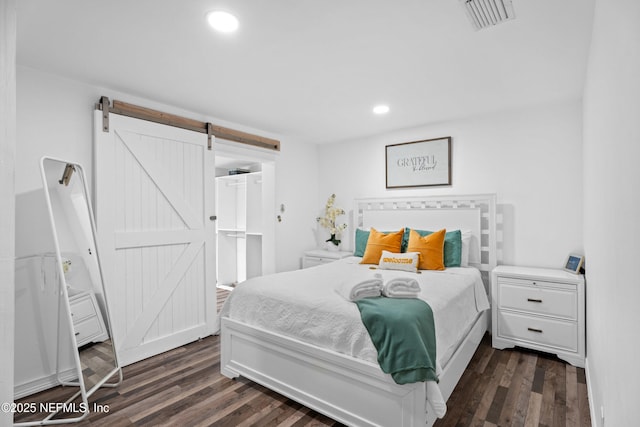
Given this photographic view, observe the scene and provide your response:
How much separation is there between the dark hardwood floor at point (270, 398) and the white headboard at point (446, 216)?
114 centimetres

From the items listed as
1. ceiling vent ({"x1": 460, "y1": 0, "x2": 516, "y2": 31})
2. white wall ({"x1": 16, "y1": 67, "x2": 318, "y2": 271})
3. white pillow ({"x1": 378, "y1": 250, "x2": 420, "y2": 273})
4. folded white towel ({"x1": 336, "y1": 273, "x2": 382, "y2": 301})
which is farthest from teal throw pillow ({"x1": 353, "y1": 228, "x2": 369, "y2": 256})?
ceiling vent ({"x1": 460, "y1": 0, "x2": 516, "y2": 31})

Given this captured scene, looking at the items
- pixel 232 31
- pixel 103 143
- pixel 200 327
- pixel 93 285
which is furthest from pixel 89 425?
pixel 232 31

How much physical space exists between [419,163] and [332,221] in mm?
1510

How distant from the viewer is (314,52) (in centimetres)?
225

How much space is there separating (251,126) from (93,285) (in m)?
2.43

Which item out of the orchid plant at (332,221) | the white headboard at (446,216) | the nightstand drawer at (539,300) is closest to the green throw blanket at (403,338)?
the nightstand drawer at (539,300)

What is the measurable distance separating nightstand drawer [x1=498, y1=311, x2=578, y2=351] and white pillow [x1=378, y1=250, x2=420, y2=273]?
37.1 inches

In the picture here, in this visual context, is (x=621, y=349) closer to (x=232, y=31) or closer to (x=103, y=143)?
(x=232, y=31)

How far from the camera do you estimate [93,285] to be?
8.47ft

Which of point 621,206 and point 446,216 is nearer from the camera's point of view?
point 621,206

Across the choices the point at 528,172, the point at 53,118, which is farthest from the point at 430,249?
the point at 53,118

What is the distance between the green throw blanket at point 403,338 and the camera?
171 cm

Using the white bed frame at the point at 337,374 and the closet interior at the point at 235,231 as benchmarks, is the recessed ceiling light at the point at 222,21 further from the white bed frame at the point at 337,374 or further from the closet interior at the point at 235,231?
the closet interior at the point at 235,231

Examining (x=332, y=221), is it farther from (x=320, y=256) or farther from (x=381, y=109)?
(x=381, y=109)
